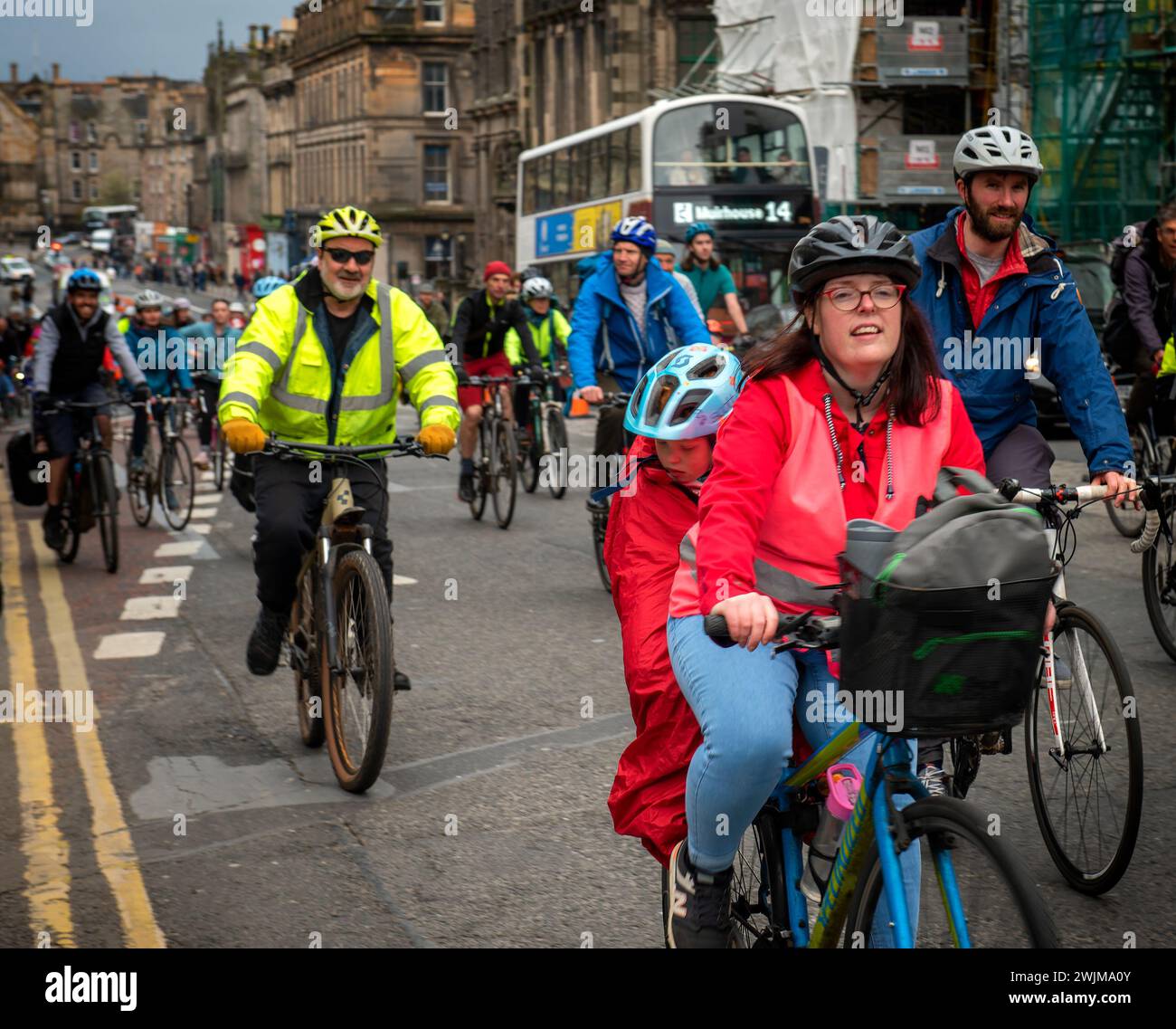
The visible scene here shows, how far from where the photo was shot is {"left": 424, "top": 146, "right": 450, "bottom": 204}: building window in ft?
267

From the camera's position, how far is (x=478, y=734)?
693 cm

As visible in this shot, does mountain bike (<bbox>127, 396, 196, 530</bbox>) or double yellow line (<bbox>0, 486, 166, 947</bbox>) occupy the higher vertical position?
mountain bike (<bbox>127, 396, 196, 530</bbox>)

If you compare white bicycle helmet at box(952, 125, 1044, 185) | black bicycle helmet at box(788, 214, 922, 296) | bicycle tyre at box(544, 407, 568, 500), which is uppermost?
white bicycle helmet at box(952, 125, 1044, 185)

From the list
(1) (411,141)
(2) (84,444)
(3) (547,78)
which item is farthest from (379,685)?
(1) (411,141)

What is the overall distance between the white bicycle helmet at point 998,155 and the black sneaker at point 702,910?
238 centimetres

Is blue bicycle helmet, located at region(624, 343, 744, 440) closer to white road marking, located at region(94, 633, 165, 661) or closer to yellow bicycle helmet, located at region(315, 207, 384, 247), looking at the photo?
yellow bicycle helmet, located at region(315, 207, 384, 247)

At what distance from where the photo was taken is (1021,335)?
→ 525cm

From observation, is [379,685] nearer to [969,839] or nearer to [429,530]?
[969,839]

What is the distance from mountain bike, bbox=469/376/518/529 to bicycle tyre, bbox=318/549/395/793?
6.68m

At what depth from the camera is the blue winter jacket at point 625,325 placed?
971 cm

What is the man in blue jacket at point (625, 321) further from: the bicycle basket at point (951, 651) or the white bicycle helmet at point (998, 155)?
the bicycle basket at point (951, 651)

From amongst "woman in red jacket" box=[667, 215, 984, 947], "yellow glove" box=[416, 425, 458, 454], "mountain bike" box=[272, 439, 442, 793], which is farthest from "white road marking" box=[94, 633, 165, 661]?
"woman in red jacket" box=[667, 215, 984, 947]

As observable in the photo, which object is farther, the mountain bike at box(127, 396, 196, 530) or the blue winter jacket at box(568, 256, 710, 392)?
the mountain bike at box(127, 396, 196, 530)
